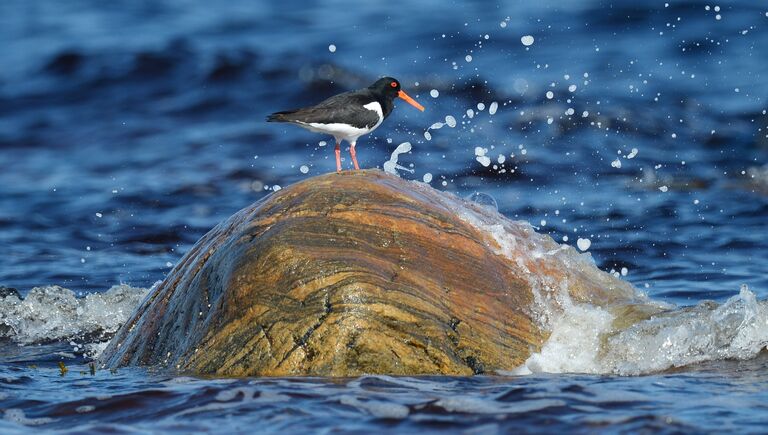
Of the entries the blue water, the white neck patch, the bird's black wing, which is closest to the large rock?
the blue water

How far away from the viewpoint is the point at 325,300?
5281mm

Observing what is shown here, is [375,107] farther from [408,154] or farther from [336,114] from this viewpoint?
[408,154]

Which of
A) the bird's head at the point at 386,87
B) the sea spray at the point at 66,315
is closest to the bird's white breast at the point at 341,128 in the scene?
the bird's head at the point at 386,87

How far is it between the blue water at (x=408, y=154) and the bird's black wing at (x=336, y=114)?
7.40 feet

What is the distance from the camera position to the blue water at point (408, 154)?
16.6 feet

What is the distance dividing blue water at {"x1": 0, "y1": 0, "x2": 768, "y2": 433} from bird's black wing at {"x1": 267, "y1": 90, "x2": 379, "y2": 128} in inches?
88.9

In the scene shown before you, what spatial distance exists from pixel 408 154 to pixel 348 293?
746 cm

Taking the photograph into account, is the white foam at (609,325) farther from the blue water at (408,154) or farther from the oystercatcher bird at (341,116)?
the oystercatcher bird at (341,116)

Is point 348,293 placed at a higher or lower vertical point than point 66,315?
higher

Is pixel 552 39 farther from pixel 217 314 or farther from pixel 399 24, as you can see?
pixel 217 314

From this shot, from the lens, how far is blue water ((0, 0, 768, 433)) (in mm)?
5051

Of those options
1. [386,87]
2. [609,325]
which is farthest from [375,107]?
[609,325]

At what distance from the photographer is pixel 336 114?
765 centimetres

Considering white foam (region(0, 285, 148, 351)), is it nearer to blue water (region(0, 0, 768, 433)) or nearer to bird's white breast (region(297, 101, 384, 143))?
blue water (region(0, 0, 768, 433))
